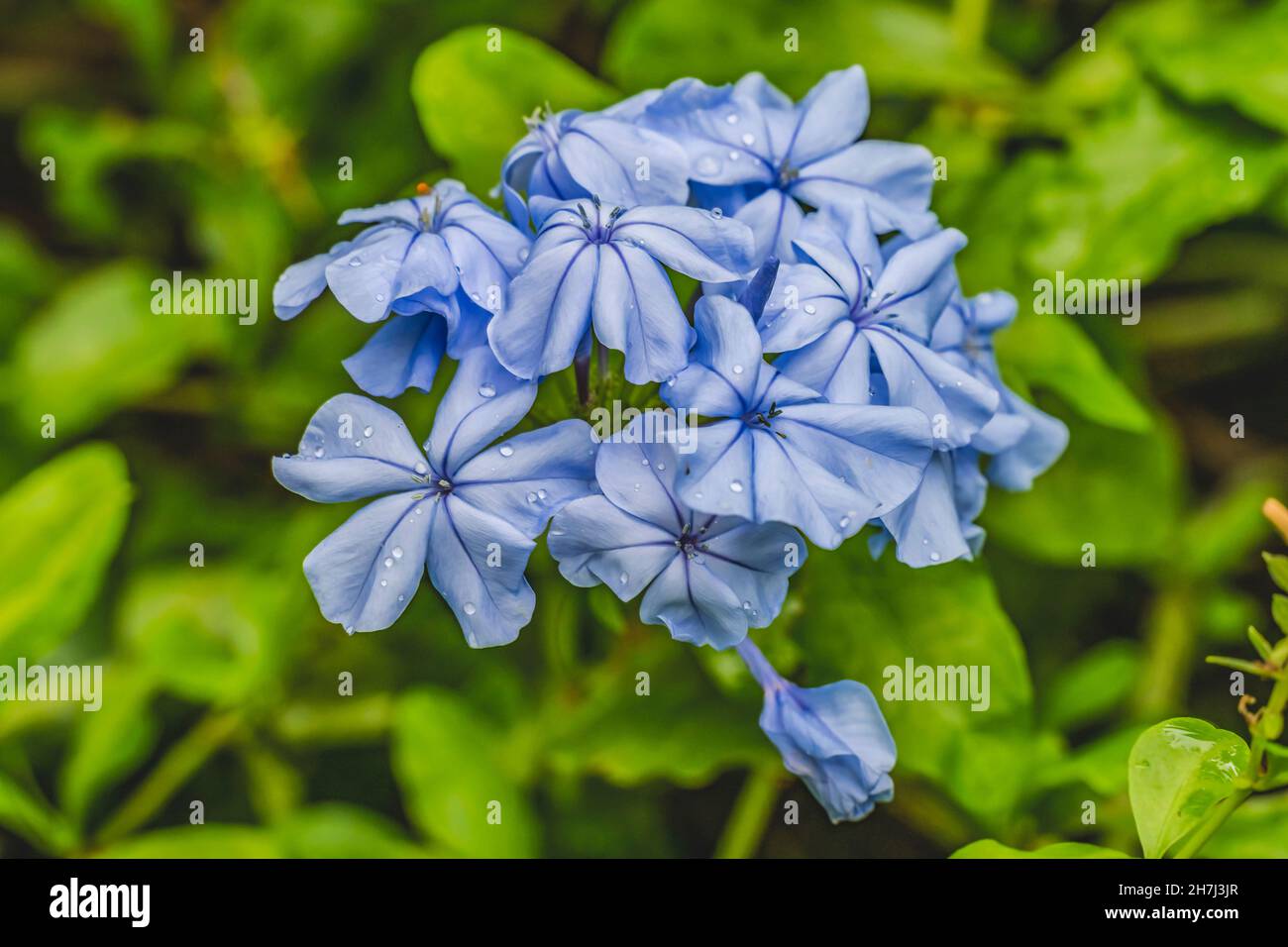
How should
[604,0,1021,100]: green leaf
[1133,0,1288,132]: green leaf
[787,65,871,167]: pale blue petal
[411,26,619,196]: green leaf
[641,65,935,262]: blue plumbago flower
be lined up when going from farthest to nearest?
1. [604,0,1021,100]: green leaf
2. [1133,0,1288,132]: green leaf
3. [411,26,619,196]: green leaf
4. [787,65,871,167]: pale blue petal
5. [641,65,935,262]: blue plumbago flower

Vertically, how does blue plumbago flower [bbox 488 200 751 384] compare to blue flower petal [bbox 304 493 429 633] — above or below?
above

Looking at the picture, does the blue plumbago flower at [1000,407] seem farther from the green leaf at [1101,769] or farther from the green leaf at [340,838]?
the green leaf at [340,838]

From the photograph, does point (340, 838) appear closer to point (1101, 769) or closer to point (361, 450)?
point (361, 450)

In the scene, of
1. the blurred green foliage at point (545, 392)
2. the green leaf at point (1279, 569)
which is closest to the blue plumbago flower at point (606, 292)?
the blurred green foliage at point (545, 392)

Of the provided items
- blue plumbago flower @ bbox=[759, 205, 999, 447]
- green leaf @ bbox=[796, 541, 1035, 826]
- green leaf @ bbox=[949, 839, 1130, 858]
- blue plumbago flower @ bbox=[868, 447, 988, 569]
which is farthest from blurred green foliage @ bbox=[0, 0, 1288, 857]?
blue plumbago flower @ bbox=[759, 205, 999, 447]

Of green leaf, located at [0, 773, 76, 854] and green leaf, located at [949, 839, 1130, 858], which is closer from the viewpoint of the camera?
green leaf, located at [949, 839, 1130, 858]

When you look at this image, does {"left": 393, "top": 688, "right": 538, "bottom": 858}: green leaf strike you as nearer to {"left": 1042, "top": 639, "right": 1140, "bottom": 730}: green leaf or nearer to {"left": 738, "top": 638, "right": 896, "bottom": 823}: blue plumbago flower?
{"left": 738, "top": 638, "right": 896, "bottom": 823}: blue plumbago flower

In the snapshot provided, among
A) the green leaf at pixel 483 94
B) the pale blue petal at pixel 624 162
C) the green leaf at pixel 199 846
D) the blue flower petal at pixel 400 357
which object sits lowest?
the green leaf at pixel 199 846

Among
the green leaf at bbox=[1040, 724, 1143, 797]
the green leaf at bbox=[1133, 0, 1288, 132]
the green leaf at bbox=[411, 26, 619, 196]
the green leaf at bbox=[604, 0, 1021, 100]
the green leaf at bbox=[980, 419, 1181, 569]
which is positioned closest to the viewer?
the green leaf at bbox=[1040, 724, 1143, 797]
